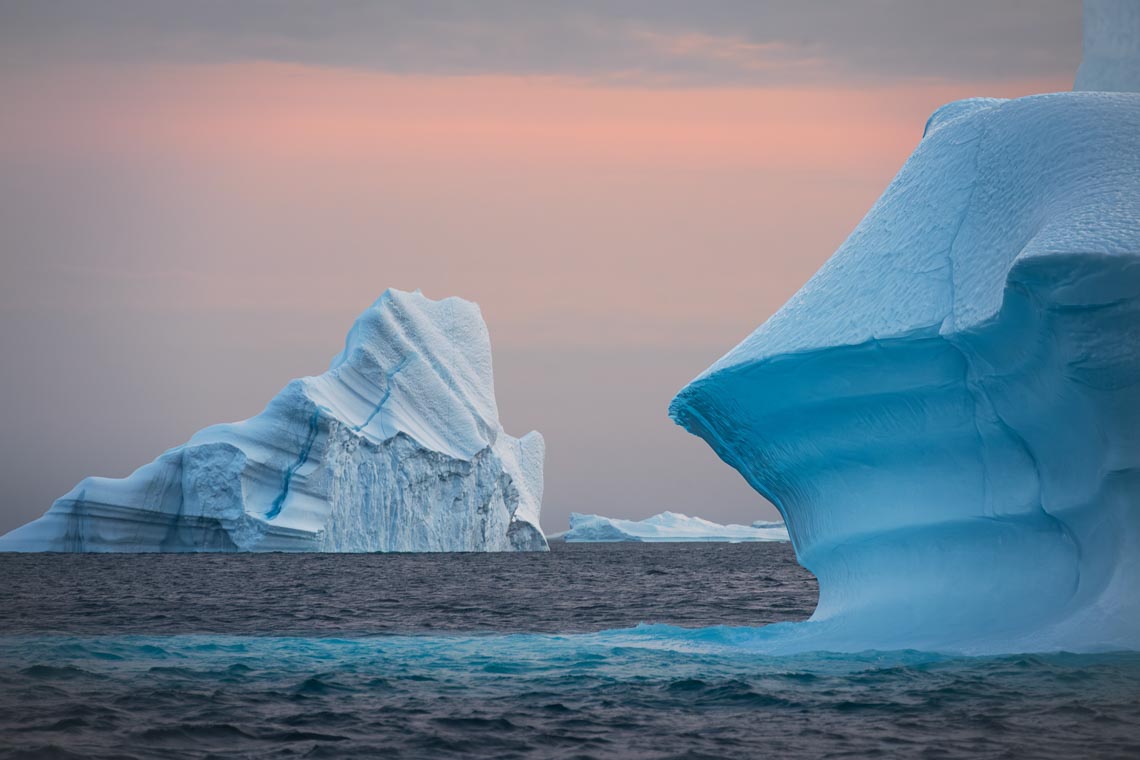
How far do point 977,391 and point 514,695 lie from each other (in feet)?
13.6

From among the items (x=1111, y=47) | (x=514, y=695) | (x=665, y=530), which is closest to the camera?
(x=514, y=695)

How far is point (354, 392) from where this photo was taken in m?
42.2

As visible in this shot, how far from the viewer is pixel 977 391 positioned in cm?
923

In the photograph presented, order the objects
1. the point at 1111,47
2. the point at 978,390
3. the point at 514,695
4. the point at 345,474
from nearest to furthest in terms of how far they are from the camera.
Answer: the point at 514,695 → the point at 978,390 → the point at 1111,47 → the point at 345,474

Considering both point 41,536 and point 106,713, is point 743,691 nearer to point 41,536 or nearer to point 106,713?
point 106,713

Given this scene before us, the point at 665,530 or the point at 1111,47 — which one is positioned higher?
the point at 665,530

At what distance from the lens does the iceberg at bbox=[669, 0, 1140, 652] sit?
841cm

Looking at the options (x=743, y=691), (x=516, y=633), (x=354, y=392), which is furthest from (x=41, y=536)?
(x=743, y=691)

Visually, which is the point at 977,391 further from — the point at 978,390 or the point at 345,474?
the point at 345,474

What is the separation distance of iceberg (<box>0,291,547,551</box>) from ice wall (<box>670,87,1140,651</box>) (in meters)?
29.6

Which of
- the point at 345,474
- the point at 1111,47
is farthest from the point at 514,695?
the point at 345,474

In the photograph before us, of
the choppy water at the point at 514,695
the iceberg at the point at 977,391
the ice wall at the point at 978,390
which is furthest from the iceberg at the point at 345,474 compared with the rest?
the ice wall at the point at 978,390

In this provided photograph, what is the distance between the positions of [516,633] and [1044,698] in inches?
273

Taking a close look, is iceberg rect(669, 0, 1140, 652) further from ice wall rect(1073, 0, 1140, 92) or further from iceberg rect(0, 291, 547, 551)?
iceberg rect(0, 291, 547, 551)
